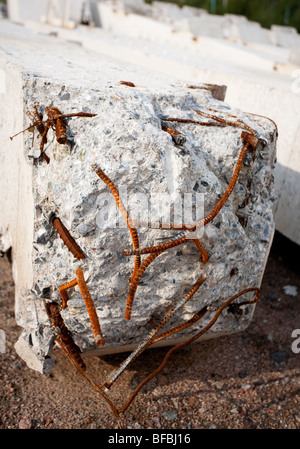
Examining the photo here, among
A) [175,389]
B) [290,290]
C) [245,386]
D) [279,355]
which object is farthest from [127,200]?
[290,290]

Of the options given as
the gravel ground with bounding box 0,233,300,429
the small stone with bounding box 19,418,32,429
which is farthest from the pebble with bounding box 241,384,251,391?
the small stone with bounding box 19,418,32,429

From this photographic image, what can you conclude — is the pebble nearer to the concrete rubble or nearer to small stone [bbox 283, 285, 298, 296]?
small stone [bbox 283, 285, 298, 296]

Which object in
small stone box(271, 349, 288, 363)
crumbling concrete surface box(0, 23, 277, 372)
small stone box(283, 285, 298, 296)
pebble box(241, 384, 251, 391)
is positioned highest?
crumbling concrete surface box(0, 23, 277, 372)

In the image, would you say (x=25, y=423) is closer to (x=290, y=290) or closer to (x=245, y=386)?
(x=245, y=386)

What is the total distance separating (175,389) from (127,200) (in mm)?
1099

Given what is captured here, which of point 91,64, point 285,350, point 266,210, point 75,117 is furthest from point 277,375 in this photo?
point 91,64

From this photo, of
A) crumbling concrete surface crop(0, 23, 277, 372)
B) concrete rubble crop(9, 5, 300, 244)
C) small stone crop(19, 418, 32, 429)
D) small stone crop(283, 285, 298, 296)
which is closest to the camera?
crumbling concrete surface crop(0, 23, 277, 372)

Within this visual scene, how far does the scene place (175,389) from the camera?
85.0 inches

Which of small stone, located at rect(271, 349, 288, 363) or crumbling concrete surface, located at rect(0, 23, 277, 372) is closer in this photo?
crumbling concrete surface, located at rect(0, 23, 277, 372)

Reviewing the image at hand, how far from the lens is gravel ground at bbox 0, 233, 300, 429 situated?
196cm

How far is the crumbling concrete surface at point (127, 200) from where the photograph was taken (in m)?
1.64

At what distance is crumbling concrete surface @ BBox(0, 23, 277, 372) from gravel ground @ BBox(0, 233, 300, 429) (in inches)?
8.6

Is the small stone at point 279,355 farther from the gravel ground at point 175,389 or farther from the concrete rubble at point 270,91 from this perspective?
the concrete rubble at point 270,91
